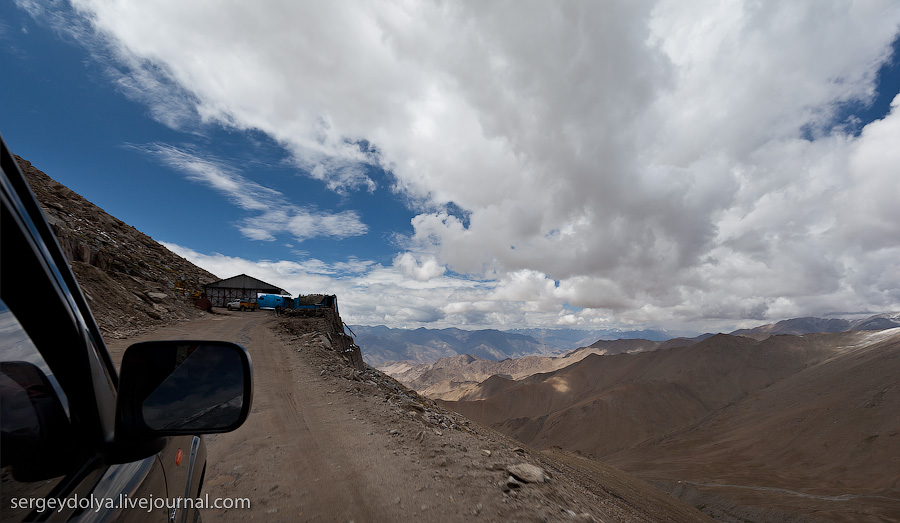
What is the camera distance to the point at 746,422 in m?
68.7

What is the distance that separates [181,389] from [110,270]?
2491 centimetres

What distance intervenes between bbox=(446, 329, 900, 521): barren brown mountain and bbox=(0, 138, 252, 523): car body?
43662 millimetres

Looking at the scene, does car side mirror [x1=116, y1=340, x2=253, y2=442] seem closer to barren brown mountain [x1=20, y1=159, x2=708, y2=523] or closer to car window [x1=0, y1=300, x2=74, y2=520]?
car window [x1=0, y1=300, x2=74, y2=520]

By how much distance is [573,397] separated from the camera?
119m

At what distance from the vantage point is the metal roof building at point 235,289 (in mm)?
38125

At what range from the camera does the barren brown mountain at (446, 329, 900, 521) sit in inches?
1433

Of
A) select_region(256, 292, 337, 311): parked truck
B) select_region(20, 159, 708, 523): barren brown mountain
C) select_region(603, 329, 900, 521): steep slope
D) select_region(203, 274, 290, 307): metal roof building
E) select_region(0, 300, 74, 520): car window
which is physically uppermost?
select_region(203, 274, 290, 307): metal roof building

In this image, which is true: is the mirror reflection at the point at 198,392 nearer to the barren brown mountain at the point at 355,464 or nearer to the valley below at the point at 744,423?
the barren brown mountain at the point at 355,464

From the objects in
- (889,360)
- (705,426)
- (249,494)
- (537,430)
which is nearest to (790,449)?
(705,426)

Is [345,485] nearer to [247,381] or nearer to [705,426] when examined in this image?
[247,381]

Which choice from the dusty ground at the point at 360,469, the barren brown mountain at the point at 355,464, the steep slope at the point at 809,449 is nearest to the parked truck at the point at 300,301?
the barren brown mountain at the point at 355,464

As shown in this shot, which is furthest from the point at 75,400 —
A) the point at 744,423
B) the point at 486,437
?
the point at 744,423

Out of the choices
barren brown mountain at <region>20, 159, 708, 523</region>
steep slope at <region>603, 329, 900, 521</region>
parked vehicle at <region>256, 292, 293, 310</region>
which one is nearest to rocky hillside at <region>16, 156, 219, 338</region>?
barren brown mountain at <region>20, 159, 708, 523</region>

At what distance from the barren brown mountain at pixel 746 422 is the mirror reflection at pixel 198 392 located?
43.5 m
